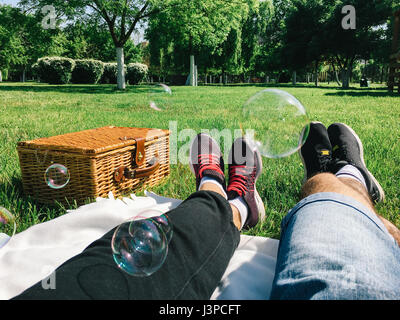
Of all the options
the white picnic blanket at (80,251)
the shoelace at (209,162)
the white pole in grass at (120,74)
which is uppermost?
the white pole in grass at (120,74)

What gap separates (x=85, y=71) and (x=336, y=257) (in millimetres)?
22186

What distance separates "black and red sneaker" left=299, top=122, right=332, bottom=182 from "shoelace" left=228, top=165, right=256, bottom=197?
0.40 m

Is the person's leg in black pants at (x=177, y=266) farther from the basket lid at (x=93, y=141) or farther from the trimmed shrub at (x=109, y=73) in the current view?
the trimmed shrub at (x=109, y=73)

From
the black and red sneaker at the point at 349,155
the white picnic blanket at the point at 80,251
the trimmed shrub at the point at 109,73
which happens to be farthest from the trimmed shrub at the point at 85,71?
the white picnic blanket at the point at 80,251

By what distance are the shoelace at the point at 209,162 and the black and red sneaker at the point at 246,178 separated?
10 cm

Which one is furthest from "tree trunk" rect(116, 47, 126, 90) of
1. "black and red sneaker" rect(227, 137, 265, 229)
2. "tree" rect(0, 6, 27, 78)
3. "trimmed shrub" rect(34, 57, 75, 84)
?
"black and red sneaker" rect(227, 137, 265, 229)

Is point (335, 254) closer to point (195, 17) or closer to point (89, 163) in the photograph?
point (89, 163)

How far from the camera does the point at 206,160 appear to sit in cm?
206

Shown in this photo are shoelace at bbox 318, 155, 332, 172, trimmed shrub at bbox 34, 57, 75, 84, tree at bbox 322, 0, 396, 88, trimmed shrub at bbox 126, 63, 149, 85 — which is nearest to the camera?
shoelace at bbox 318, 155, 332, 172

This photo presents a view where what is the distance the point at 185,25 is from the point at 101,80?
11.8 meters

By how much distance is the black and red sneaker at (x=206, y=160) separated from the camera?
74.3 inches

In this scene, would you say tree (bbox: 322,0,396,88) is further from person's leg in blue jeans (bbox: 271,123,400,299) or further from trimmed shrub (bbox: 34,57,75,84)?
person's leg in blue jeans (bbox: 271,123,400,299)

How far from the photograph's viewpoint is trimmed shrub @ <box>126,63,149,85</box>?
21244mm

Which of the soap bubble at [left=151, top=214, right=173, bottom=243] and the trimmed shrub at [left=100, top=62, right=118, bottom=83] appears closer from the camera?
the soap bubble at [left=151, top=214, right=173, bottom=243]
